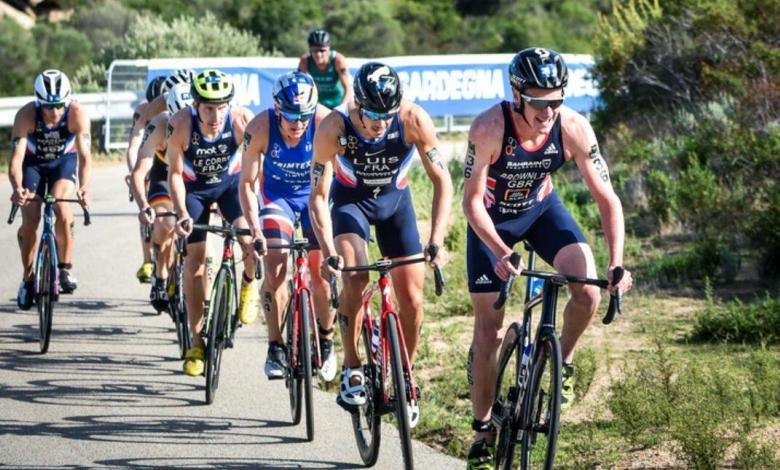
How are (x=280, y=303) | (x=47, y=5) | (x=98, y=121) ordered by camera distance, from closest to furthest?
1. (x=280, y=303)
2. (x=98, y=121)
3. (x=47, y=5)

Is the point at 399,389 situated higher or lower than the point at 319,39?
lower

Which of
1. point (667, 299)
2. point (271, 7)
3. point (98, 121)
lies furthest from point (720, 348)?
point (271, 7)

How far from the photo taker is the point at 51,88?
11133mm

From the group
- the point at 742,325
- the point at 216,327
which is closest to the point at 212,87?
the point at 216,327

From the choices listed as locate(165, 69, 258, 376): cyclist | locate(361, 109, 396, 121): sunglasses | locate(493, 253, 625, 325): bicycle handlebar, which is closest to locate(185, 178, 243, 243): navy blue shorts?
locate(165, 69, 258, 376): cyclist

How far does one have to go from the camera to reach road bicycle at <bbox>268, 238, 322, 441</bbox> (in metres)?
7.86

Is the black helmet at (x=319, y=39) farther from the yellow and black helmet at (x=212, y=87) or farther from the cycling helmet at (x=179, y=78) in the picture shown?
the yellow and black helmet at (x=212, y=87)

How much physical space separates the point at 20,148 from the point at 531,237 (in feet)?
18.8

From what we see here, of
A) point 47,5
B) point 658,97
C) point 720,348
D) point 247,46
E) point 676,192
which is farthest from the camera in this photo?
point 47,5

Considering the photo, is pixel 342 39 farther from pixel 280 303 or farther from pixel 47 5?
pixel 280 303

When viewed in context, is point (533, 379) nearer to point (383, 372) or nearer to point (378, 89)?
point (383, 372)

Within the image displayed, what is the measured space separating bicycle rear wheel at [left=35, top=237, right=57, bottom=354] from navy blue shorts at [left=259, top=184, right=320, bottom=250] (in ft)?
6.91

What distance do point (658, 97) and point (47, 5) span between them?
3274 centimetres

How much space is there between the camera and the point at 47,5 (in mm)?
47688
